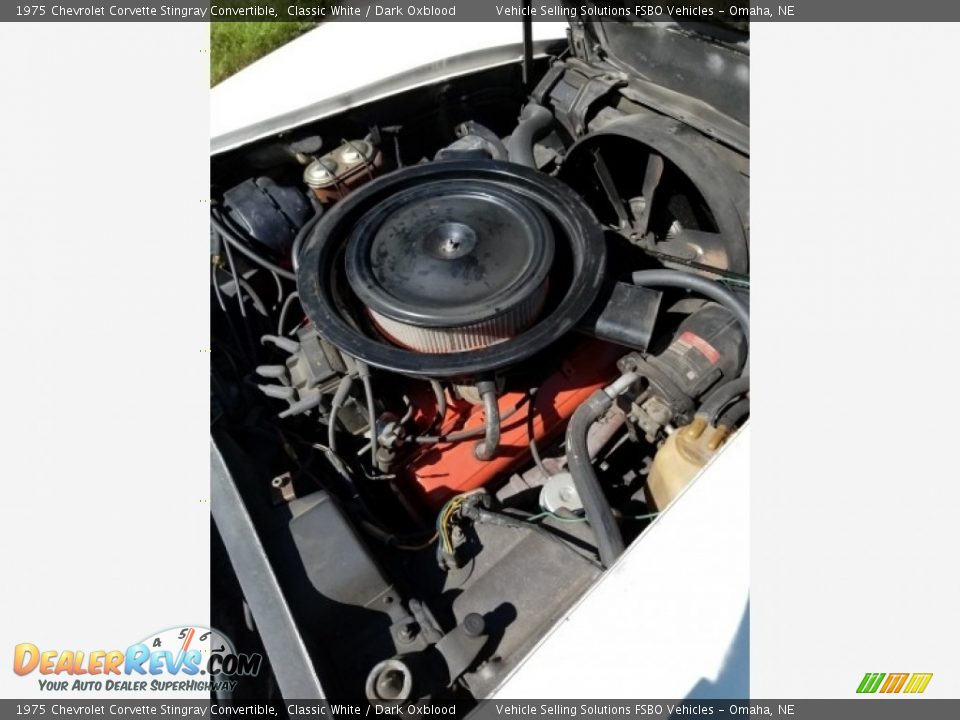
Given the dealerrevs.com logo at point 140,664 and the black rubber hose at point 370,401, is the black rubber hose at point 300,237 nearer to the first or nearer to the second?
the black rubber hose at point 370,401

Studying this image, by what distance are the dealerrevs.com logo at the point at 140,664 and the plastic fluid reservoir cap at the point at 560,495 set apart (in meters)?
0.69

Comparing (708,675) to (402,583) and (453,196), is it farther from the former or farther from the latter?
(453,196)

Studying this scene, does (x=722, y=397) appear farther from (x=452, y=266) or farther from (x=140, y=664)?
(x=140, y=664)

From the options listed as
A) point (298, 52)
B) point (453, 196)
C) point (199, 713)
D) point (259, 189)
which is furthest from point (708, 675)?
point (298, 52)

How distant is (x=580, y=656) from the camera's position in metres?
0.99

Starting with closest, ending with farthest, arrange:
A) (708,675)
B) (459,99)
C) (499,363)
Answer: (708,675) → (499,363) → (459,99)

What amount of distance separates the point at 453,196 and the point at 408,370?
50 centimetres

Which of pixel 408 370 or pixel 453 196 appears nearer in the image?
pixel 408 370

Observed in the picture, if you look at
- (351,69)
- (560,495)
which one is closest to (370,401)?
(560,495)

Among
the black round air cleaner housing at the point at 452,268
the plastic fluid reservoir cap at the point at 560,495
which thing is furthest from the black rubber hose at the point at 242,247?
the plastic fluid reservoir cap at the point at 560,495

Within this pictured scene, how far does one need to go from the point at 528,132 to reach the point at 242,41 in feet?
11.7
